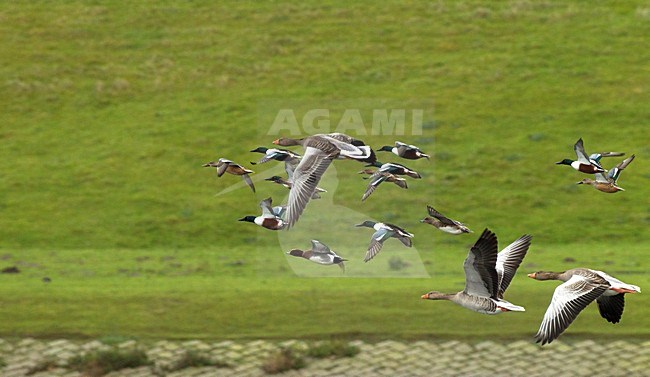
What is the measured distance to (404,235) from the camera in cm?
2106

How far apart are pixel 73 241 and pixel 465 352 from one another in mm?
18430

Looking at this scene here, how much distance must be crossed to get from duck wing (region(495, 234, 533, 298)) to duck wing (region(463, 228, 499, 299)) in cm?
77

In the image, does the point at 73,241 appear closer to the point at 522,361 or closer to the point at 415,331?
the point at 415,331

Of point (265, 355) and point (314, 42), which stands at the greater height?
point (314, 42)

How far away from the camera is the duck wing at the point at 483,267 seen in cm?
1636

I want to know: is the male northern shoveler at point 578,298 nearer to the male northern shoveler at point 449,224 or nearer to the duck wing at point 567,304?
the duck wing at point 567,304

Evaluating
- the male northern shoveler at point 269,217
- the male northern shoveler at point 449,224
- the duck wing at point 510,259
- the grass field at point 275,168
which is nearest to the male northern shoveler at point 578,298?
the duck wing at point 510,259

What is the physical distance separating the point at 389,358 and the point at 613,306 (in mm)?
11281

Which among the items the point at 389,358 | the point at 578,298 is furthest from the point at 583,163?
the point at 389,358

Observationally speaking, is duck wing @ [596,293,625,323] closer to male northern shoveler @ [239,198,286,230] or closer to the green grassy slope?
male northern shoveler @ [239,198,286,230]

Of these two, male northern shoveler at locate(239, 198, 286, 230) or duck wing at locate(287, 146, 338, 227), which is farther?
male northern shoveler at locate(239, 198, 286, 230)

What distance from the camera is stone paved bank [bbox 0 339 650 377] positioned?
27.1 m

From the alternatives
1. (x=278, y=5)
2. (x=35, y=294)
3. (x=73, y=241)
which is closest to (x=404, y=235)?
(x=35, y=294)

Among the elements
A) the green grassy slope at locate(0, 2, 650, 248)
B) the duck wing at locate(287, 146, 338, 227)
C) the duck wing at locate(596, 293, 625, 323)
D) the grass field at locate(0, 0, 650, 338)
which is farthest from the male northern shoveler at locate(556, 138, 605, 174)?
the green grassy slope at locate(0, 2, 650, 248)
